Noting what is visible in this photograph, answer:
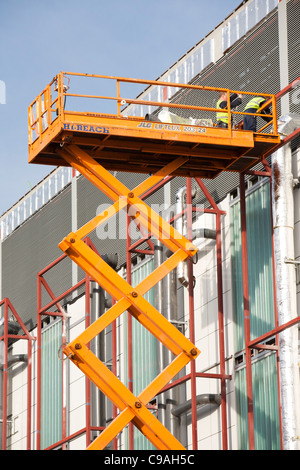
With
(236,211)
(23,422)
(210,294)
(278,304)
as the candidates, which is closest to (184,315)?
(210,294)

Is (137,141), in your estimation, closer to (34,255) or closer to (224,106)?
(224,106)

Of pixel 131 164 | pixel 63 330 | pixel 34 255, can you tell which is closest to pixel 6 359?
pixel 63 330

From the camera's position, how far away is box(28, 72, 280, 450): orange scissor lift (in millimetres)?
26453

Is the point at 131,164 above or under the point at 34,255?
under

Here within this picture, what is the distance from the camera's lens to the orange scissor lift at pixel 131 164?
86.8 ft

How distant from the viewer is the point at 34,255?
4812cm

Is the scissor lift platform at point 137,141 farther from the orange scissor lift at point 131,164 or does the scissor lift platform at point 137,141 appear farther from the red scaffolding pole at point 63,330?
the red scaffolding pole at point 63,330

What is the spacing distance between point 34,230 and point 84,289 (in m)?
7.18

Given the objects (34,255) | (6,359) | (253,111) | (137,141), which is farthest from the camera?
(34,255)

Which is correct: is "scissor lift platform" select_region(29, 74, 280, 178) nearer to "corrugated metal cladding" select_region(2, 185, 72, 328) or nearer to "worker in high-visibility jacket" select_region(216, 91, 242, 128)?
"worker in high-visibility jacket" select_region(216, 91, 242, 128)

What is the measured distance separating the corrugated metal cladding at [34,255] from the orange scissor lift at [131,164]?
16000mm

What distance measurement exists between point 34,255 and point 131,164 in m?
18.9

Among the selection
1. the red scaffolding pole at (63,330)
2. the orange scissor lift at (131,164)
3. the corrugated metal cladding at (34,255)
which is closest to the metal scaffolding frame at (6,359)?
the corrugated metal cladding at (34,255)

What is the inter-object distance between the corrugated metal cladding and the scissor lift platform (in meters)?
15.6
